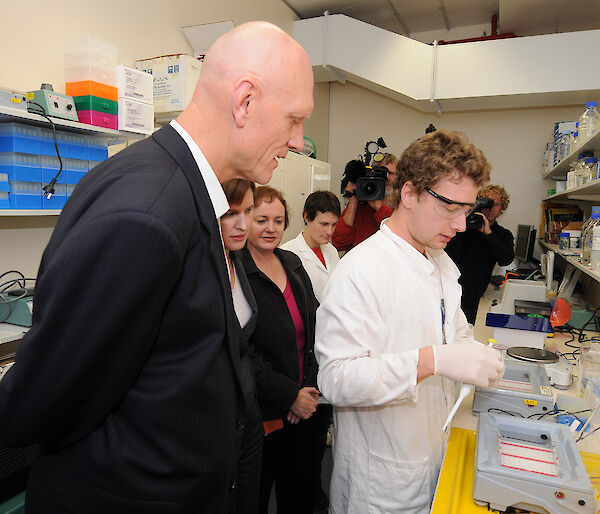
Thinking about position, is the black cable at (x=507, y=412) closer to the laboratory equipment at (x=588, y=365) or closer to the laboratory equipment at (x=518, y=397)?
the laboratory equipment at (x=518, y=397)

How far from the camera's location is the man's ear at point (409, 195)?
1.16 m

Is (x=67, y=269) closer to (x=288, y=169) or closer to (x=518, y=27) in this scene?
(x=288, y=169)

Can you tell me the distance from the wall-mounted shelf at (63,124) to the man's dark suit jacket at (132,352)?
44.9 inches

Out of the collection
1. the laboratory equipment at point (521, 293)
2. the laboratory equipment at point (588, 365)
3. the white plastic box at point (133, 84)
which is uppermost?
the white plastic box at point (133, 84)

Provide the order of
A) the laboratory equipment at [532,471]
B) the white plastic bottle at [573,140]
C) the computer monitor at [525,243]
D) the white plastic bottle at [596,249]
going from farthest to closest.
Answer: the computer monitor at [525,243]
the white plastic bottle at [573,140]
the white plastic bottle at [596,249]
the laboratory equipment at [532,471]

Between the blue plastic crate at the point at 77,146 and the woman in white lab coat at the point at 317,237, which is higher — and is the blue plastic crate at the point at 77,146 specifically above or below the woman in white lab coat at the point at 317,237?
above

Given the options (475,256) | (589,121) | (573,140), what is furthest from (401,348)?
(573,140)

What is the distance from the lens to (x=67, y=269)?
20.2 inches

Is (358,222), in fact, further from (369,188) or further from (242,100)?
(242,100)

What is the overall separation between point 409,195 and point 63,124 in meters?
1.38

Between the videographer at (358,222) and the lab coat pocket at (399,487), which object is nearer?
the lab coat pocket at (399,487)

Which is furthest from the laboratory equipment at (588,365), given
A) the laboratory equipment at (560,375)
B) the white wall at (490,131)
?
the white wall at (490,131)

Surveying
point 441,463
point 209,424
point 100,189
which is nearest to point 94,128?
point 100,189

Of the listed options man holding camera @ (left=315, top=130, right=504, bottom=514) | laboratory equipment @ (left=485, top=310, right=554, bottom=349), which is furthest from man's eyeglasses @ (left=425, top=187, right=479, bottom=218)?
laboratory equipment @ (left=485, top=310, right=554, bottom=349)
